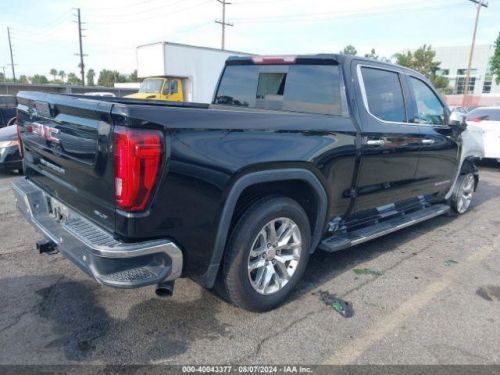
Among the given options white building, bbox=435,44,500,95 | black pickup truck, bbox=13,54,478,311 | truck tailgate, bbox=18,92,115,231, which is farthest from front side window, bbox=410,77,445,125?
white building, bbox=435,44,500,95

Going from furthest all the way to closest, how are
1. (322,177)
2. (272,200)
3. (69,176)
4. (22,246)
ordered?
(22,246), (322,177), (272,200), (69,176)

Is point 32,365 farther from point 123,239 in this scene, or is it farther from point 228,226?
point 228,226

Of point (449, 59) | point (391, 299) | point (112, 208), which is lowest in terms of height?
point (391, 299)

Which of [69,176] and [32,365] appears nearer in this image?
[32,365]

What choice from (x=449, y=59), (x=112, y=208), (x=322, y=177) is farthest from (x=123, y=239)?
(x=449, y=59)

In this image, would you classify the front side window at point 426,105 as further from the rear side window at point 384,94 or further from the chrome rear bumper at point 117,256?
the chrome rear bumper at point 117,256

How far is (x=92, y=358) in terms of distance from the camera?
250 cm

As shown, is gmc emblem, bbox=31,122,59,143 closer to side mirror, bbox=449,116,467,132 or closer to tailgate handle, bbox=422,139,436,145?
tailgate handle, bbox=422,139,436,145

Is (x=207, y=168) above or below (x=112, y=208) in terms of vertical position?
above

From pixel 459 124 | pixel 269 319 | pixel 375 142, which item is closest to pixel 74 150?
pixel 269 319

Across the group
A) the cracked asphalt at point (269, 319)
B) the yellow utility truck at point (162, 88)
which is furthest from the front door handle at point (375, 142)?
the yellow utility truck at point (162, 88)

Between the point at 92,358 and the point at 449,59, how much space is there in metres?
68.6

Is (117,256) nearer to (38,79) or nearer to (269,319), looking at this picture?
(269,319)

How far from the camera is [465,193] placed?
602cm
